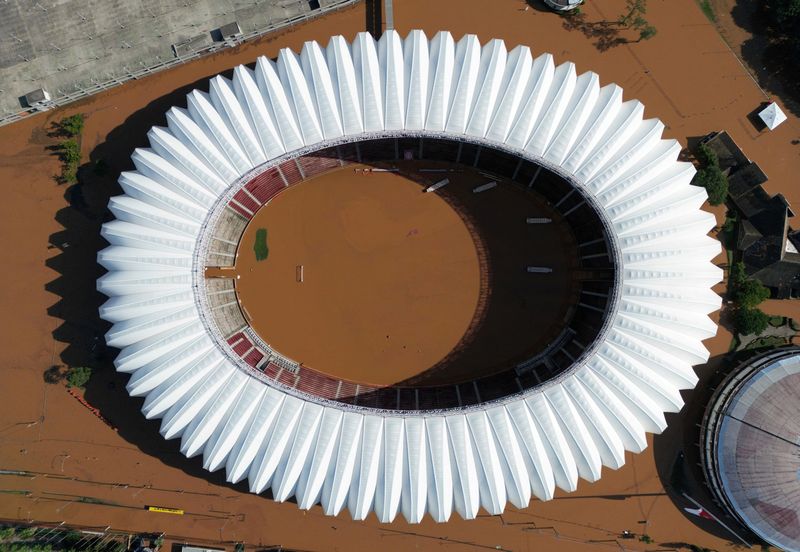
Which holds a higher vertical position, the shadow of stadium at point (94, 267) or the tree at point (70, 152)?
the tree at point (70, 152)

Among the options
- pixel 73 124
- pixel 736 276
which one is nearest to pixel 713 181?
pixel 736 276

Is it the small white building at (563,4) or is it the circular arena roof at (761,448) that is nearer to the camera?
the circular arena roof at (761,448)

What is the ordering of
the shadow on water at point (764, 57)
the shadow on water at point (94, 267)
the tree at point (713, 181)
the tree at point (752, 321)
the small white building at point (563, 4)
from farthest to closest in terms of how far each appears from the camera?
1. the shadow on water at point (764, 57)
2. the shadow on water at point (94, 267)
3. the small white building at point (563, 4)
4. the tree at point (752, 321)
5. the tree at point (713, 181)

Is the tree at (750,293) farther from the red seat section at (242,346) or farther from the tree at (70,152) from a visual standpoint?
the tree at (70,152)

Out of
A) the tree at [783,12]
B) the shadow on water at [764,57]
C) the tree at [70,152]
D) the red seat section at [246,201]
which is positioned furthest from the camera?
the shadow on water at [764,57]

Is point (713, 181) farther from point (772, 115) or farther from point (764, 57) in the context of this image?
point (764, 57)

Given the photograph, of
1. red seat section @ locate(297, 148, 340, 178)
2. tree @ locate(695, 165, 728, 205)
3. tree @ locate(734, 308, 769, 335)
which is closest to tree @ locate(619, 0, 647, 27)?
tree @ locate(695, 165, 728, 205)

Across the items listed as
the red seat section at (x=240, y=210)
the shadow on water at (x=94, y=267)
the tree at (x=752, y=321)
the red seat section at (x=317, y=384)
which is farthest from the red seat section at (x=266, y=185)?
the tree at (x=752, y=321)

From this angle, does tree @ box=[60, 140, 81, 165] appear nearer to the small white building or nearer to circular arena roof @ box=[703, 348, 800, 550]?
the small white building
